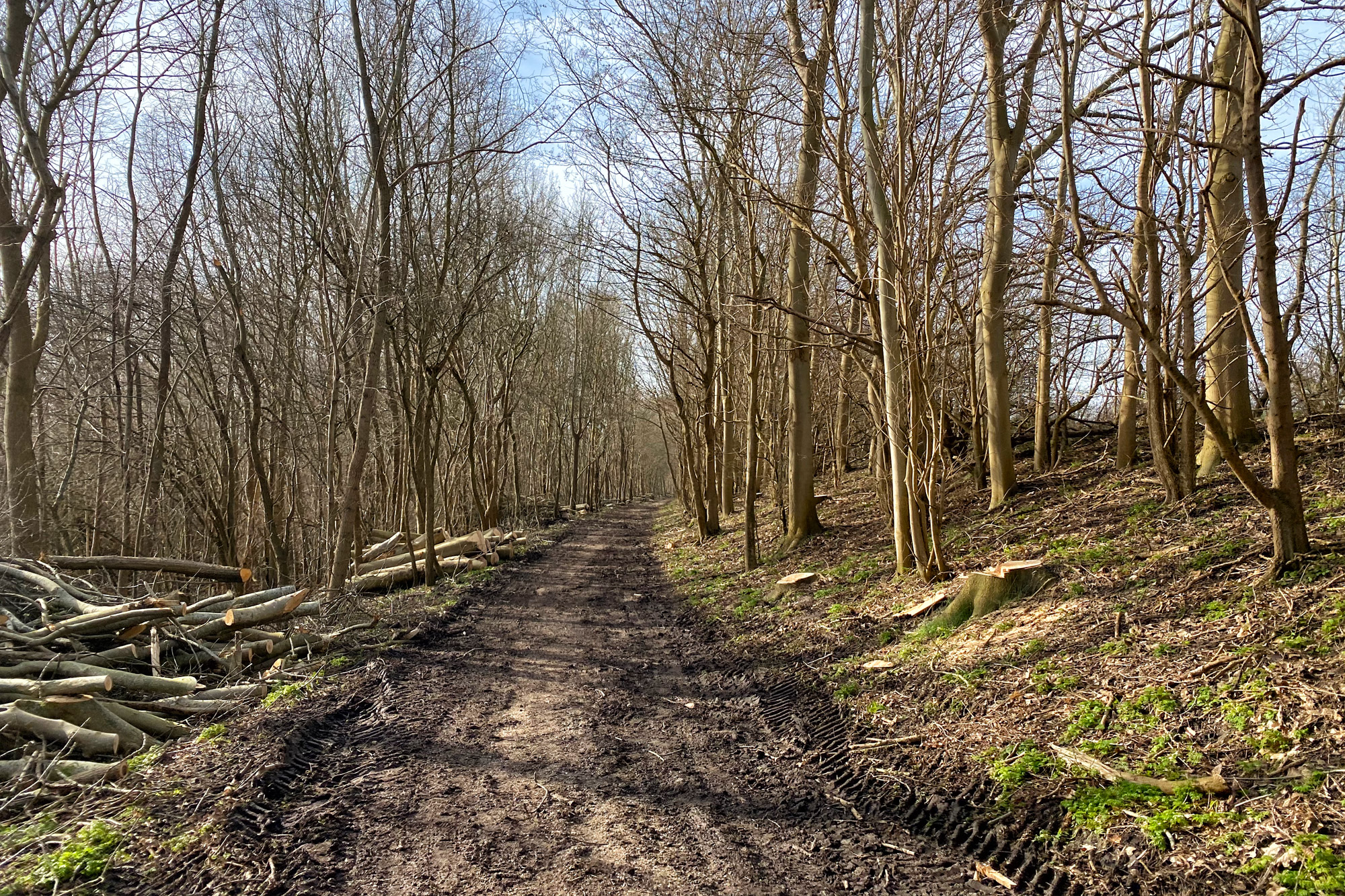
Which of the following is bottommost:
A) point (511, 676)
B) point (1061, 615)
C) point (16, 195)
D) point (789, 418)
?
point (511, 676)

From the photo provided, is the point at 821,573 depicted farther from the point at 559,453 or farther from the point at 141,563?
the point at 559,453

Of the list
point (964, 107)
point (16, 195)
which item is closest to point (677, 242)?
point (964, 107)

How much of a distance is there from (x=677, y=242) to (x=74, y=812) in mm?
14494

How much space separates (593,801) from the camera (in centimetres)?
394

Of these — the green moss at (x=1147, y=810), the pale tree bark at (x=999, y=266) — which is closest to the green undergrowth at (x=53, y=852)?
the green moss at (x=1147, y=810)

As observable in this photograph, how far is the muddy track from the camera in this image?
317 centimetres

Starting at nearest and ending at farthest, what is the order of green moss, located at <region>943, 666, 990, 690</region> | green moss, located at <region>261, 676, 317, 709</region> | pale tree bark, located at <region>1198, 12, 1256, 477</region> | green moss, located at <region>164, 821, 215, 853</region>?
green moss, located at <region>164, 821, 215, 853</region>, green moss, located at <region>943, 666, 990, 690</region>, green moss, located at <region>261, 676, 317, 709</region>, pale tree bark, located at <region>1198, 12, 1256, 477</region>

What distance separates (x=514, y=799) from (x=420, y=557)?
10.7 metres

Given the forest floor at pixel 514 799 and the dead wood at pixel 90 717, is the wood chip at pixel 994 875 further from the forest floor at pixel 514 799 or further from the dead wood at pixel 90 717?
the dead wood at pixel 90 717

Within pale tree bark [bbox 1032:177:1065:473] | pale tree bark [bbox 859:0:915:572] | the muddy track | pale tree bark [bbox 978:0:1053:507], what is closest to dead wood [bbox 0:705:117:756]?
the muddy track

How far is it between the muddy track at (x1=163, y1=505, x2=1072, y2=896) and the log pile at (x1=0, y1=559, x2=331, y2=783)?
97 centimetres

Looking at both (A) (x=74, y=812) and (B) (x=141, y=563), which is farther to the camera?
(B) (x=141, y=563)

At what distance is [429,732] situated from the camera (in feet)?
16.6

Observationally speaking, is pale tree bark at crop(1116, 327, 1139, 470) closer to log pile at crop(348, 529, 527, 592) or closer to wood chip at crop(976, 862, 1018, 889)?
wood chip at crop(976, 862, 1018, 889)
